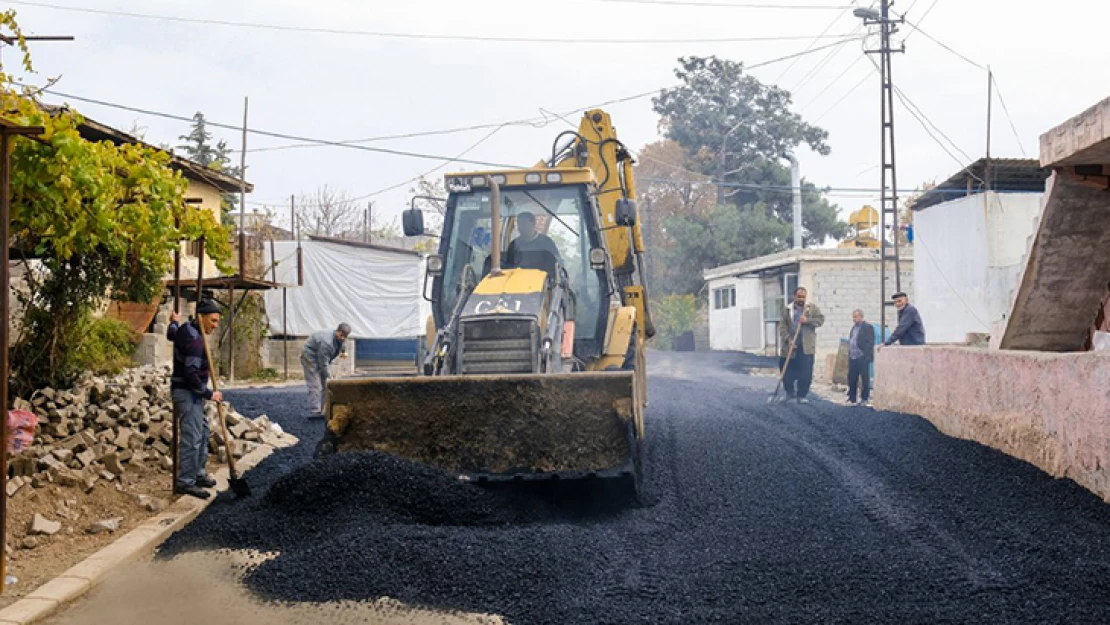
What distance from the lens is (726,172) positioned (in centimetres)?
4553

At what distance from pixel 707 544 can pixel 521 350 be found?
7.82 feet

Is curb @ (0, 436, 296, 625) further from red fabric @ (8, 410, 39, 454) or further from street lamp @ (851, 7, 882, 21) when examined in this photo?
street lamp @ (851, 7, 882, 21)

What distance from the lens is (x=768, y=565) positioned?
17.2ft

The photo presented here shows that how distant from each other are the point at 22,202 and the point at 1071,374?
23.7 ft

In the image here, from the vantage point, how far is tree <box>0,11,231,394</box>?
6758mm

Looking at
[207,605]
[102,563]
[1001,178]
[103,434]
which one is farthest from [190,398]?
[1001,178]

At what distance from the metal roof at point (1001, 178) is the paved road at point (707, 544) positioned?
43.0ft

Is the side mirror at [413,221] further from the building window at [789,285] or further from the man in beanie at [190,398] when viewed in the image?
the building window at [789,285]

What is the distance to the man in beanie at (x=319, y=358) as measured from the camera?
1302cm

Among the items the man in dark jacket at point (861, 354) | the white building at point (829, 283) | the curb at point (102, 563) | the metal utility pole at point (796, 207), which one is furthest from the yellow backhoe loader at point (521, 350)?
the metal utility pole at point (796, 207)

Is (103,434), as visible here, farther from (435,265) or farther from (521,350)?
(521,350)

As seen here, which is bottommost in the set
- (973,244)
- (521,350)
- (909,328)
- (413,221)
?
(521,350)

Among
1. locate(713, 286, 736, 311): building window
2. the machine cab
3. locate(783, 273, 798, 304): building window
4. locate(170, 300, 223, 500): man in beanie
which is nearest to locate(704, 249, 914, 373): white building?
locate(783, 273, 798, 304): building window

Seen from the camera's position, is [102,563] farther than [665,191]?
No
